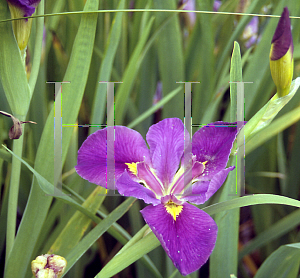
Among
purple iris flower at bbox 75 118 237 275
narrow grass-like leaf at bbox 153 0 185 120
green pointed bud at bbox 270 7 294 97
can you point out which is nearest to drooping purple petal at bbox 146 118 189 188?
purple iris flower at bbox 75 118 237 275

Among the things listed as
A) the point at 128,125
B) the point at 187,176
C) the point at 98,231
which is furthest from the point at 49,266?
the point at 128,125

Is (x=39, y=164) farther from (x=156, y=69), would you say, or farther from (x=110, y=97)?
(x=156, y=69)

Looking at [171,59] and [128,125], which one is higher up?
[171,59]

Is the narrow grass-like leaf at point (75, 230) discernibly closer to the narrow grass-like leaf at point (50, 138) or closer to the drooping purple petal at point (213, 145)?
the narrow grass-like leaf at point (50, 138)

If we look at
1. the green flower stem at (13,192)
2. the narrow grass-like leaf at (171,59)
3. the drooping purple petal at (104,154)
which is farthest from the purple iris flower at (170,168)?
the narrow grass-like leaf at (171,59)

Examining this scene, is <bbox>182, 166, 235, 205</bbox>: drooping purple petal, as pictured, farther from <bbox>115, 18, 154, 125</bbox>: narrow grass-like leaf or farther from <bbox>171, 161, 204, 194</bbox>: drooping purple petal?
<bbox>115, 18, 154, 125</bbox>: narrow grass-like leaf

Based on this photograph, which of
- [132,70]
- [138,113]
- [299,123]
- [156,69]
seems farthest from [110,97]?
[299,123]

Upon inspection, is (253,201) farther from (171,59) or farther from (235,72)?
(171,59)
